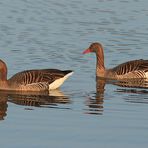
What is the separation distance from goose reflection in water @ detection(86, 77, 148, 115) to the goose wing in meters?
0.36

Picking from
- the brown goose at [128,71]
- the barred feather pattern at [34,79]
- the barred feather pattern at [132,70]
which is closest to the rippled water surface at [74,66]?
the brown goose at [128,71]

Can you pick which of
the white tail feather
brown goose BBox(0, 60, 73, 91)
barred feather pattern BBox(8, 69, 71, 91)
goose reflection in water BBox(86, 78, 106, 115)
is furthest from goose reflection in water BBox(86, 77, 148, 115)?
barred feather pattern BBox(8, 69, 71, 91)

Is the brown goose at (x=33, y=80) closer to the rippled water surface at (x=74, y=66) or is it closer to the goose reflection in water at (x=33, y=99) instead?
the goose reflection in water at (x=33, y=99)

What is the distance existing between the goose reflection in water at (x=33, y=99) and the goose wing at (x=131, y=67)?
10.4 ft

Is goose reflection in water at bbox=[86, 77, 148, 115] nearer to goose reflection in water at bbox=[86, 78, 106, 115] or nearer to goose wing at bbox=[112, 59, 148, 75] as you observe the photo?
goose reflection in water at bbox=[86, 78, 106, 115]

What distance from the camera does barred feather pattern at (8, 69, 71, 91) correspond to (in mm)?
22469

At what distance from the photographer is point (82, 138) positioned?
16469 millimetres

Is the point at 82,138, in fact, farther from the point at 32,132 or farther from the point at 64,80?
the point at 64,80

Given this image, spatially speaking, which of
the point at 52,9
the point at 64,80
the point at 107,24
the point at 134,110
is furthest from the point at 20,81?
the point at 52,9

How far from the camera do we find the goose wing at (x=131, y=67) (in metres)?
25.2

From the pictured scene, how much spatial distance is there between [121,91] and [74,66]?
11.2ft

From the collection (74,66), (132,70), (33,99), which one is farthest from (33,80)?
(132,70)

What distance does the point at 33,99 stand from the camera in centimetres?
2138

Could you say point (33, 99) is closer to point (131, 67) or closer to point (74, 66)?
point (74, 66)
